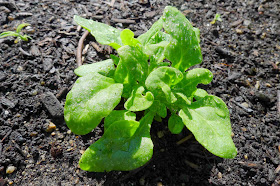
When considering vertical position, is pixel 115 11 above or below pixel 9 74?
above

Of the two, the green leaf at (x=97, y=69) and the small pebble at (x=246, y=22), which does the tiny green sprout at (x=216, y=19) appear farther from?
the green leaf at (x=97, y=69)

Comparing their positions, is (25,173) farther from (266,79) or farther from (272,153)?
(266,79)

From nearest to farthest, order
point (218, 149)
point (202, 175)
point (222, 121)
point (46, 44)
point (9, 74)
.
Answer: point (218, 149), point (222, 121), point (202, 175), point (9, 74), point (46, 44)

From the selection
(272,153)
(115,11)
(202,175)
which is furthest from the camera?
(115,11)

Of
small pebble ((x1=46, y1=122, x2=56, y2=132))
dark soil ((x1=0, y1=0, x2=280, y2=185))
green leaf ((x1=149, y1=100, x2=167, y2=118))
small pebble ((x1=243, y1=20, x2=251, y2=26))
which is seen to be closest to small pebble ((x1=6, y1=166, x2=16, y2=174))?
dark soil ((x1=0, y1=0, x2=280, y2=185))

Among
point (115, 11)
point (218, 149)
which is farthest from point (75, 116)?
point (115, 11)

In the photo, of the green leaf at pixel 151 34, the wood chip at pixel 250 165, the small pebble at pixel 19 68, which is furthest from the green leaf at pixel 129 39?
the wood chip at pixel 250 165
